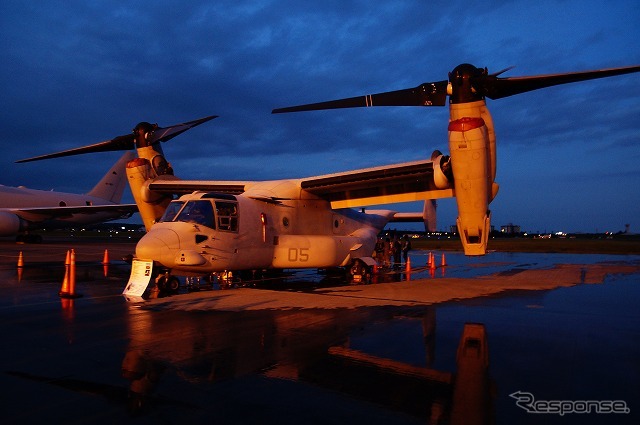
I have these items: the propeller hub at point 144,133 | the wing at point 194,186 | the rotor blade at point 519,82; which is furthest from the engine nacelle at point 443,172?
the propeller hub at point 144,133

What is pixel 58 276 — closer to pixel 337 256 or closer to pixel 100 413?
pixel 337 256

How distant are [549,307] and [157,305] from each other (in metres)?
8.14

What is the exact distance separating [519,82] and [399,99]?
317cm

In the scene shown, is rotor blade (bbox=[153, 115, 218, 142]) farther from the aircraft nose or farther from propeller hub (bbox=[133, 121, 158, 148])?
the aircraft nose

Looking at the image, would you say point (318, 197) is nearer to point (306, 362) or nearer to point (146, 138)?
point (146, 138)

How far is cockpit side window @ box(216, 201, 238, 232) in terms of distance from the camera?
13.9 metres

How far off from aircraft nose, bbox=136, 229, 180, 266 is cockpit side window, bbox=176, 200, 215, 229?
2.66ft

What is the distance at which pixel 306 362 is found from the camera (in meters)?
5.93

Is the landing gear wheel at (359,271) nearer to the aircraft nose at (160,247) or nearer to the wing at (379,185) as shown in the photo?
the wing at (379,185)

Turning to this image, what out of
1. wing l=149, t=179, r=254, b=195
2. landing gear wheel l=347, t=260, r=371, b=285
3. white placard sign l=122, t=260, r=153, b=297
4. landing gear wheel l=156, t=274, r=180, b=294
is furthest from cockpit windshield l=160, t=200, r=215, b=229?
landing gear wheel l=347, t=260, r=371, b=285

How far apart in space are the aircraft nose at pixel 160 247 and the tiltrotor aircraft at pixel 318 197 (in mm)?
25

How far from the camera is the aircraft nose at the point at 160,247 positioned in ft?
40.2

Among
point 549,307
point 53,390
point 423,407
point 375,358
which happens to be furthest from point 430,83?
point 53,390

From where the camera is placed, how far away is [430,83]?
13.7 meters
